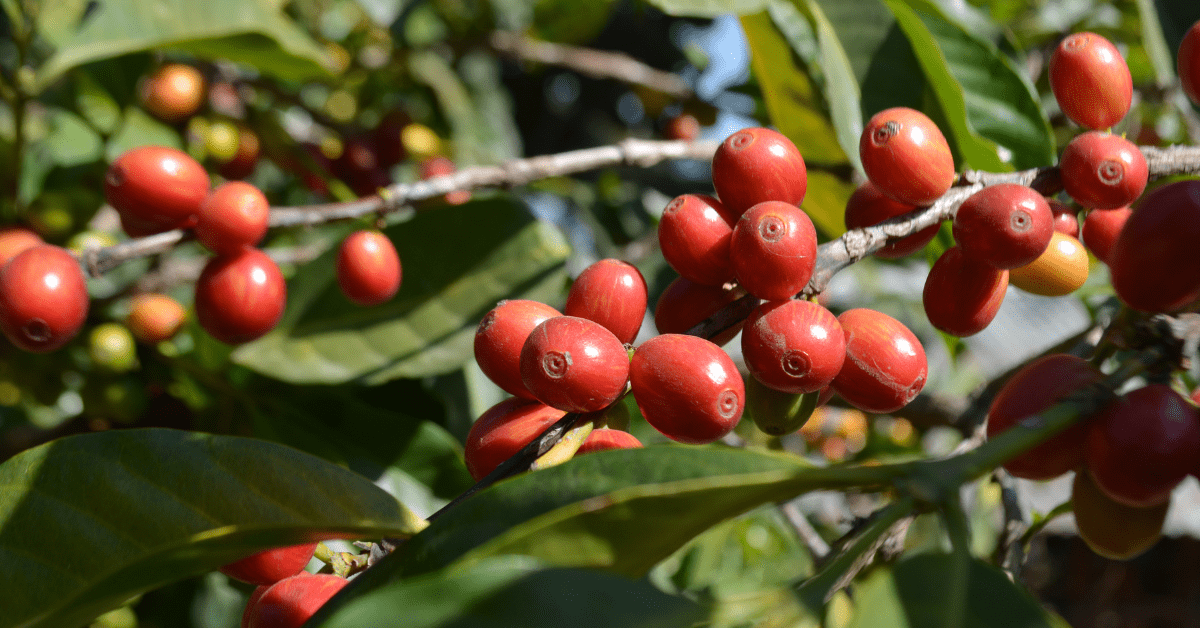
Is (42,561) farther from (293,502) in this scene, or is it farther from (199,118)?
(199,118)

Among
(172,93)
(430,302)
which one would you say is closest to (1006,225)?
(430,302)

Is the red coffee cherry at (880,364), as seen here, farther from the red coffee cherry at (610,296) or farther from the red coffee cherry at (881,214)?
the red coffee cherry at (610,296)

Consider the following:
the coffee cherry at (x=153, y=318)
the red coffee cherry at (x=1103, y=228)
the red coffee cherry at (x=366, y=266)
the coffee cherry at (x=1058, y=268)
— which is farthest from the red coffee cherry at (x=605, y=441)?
the coffee cherry at (x=153, y=318)

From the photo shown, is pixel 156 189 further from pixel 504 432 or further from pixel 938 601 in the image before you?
pixel 938 601

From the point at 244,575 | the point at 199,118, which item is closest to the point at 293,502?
the point at 244,575

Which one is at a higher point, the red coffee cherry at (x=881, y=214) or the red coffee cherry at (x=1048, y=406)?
the red coffee cherry at (x=881, y=214)

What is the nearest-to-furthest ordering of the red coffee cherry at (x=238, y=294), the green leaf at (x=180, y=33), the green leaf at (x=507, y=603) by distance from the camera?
the green leaf at (x=507, y=603), the red coffee cherry at (x=238, y=294), the green leaf at (x=180, y=33)

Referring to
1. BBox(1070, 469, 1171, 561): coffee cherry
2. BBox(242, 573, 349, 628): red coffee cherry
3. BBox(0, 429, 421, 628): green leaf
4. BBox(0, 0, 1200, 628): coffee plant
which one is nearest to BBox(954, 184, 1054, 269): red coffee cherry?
BBox(0, 0, 1200, 628): coffee plant
